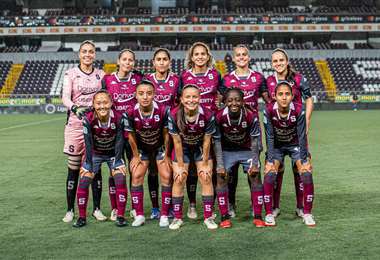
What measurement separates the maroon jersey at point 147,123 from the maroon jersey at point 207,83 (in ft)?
2.00

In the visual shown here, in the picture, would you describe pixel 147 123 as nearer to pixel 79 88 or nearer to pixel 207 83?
pixel 207 83

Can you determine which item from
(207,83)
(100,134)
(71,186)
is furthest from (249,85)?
(71,186)

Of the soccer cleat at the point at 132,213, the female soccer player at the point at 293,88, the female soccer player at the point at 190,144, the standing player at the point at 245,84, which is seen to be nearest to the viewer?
the female soccer player at the point at 190,144

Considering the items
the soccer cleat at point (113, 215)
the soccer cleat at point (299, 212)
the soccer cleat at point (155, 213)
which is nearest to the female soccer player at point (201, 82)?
the soccer cleat at point (155, 213)

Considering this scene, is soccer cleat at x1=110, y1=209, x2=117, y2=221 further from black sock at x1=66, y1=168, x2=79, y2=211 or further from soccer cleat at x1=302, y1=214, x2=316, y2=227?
soccer cleat at x1=302, y1=214, x2=316, y2=227

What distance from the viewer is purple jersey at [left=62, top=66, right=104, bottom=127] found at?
6.76 m

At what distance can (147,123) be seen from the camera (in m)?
6.29

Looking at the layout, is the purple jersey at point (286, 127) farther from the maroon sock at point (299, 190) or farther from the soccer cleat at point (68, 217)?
the soccer cleat at point (68, 217)

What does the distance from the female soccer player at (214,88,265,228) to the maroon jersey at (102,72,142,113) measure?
1.16 m

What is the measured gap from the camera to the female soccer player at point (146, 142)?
6238mm

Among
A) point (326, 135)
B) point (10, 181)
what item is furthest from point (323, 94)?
point (10, 181)

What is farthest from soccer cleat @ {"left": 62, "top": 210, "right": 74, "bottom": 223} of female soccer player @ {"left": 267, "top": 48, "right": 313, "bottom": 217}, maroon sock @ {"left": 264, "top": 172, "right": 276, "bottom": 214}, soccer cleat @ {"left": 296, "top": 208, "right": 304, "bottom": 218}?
soccer cleat @ {"left": 296, "top": 208, "right": 304, "bottom": 218}

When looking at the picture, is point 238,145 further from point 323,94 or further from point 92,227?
point 323,94

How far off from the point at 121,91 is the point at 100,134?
0.68m
